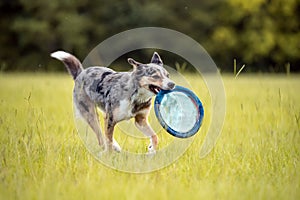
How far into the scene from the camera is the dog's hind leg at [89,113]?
4.67 m

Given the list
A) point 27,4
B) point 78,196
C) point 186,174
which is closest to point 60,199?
point 78,196

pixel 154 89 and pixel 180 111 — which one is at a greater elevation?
pixel 154 89

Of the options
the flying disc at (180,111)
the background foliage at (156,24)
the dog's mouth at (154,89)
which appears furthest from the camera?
the background foliage at (156,24)

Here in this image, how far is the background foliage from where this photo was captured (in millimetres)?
25422

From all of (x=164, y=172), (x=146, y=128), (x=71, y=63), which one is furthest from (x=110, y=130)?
(x=71, y=63)

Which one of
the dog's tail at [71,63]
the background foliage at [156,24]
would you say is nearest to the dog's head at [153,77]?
the dog's tail at [71,63]

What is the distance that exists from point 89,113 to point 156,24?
2191 cm

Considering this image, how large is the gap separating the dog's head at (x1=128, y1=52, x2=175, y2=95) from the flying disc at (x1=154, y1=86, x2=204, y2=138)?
0.13m

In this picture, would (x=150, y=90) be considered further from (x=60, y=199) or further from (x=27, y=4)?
(x=27, y=4)

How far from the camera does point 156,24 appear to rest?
26.2 m

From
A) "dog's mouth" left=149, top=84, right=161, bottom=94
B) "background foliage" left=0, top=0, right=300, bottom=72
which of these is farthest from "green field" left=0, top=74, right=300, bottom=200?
"background foliage" left=0, top=0, right=300, bottom=72

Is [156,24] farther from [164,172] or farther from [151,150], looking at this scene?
[164,172]

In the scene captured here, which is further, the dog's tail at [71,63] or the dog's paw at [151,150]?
the dog's tail at [71,63]

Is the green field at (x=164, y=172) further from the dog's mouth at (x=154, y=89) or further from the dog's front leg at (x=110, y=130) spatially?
the dog's mouth at (x=154, y=89)
